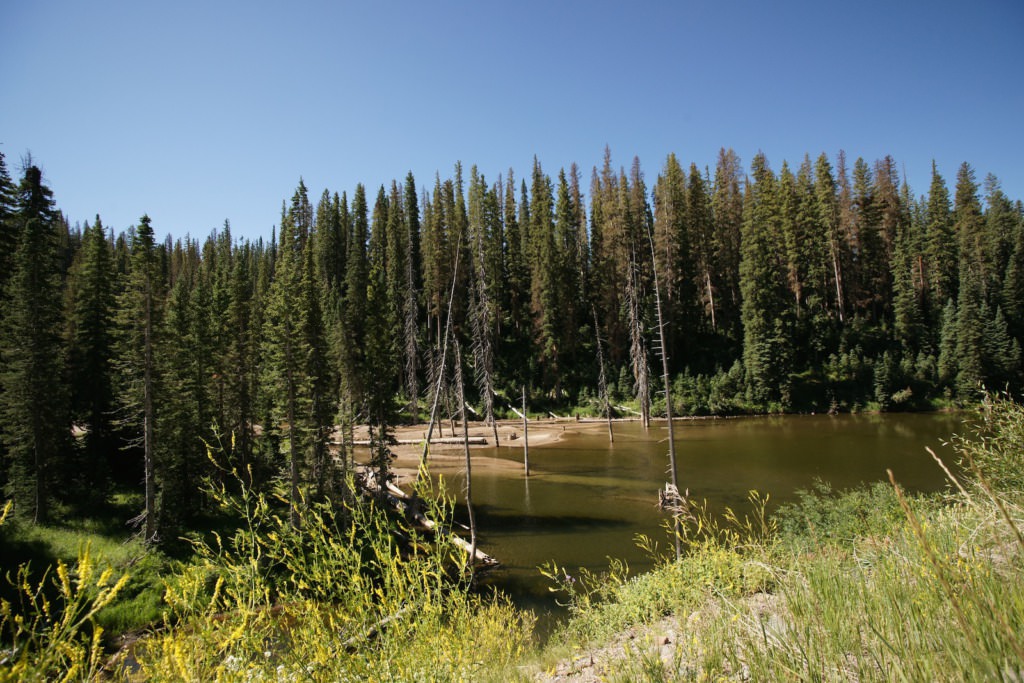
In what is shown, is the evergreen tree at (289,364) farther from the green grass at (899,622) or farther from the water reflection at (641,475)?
the green grass at (899,622)

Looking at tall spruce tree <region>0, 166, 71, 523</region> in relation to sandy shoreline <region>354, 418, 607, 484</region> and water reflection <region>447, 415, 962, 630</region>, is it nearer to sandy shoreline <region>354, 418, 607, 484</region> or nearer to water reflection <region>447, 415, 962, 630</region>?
sandy shoreline <region>354, 418, 607, 484</region>

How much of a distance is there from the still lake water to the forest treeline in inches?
203

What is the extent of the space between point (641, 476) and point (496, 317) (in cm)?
3189

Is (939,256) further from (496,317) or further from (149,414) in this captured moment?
(149,414)

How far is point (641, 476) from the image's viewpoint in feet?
85.9

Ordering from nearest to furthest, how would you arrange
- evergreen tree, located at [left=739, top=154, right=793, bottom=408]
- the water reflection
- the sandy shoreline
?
the water reflection, the sandy shoreline, evergreen tree, located at [left=739, top=154, right=793, bottom=408]

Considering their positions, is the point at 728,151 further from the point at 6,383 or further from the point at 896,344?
the point at 6,383

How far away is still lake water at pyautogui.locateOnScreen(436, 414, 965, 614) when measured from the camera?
17391 mm

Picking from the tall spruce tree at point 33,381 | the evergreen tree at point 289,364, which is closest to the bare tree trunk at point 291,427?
the evergreen tree at point 289,364

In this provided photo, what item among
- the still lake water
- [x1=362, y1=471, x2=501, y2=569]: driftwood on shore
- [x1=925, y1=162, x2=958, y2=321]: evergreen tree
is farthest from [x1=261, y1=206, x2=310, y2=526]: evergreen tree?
[x1=925, y1=162, x2=958, y2=321]: evergreen tree

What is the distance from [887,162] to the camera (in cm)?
5691

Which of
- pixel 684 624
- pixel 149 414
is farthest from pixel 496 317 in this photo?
pixel 684 624

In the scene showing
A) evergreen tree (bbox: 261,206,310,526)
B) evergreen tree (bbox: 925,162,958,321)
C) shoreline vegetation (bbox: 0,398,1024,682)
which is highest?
evergreen tree (bbox: 925,162,958,321)

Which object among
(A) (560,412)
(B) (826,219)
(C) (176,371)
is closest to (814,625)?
(C) (176,371)
